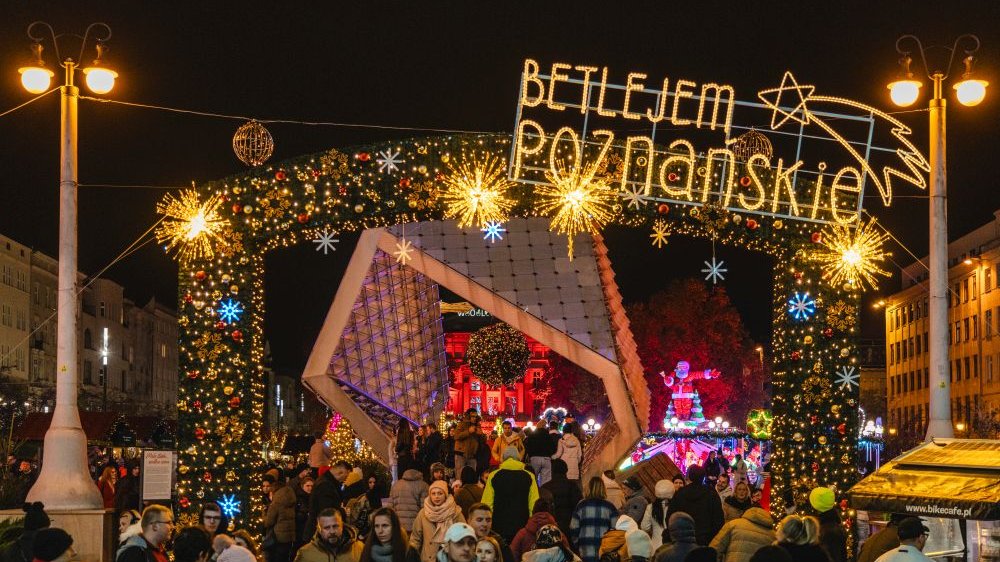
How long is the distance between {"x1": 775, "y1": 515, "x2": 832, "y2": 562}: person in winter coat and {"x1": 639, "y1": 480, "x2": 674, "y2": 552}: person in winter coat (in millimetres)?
4964

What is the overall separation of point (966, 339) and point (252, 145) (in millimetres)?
69318

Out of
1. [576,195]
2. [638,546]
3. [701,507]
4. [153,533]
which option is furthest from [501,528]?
[153,533]

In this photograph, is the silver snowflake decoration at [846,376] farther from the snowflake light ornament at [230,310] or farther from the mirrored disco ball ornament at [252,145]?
the mirrored disco ball ornament at [252,145]

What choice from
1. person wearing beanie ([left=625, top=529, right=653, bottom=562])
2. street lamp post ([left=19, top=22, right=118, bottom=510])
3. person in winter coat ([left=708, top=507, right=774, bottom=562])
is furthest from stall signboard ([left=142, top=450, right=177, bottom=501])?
person wearing beanie ([left=625, top=529, right=653, bottom=562])

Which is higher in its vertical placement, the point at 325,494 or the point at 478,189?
the point at 478,189

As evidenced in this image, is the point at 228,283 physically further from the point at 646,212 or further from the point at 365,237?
the point at 365,237

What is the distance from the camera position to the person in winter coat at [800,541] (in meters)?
10.3

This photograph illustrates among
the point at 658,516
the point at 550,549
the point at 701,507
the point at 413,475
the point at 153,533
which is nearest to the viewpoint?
the point at 153,533

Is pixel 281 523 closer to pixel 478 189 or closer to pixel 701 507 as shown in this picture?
pixel 701 507

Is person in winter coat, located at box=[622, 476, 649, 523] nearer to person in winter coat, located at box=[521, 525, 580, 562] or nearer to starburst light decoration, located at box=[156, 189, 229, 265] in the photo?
person in winter coat, located at box=[521, 525, 580, 562]

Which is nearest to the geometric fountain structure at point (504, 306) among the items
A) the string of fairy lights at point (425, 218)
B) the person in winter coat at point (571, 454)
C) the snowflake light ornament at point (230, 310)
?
the person in winter coat at point (571, 454)

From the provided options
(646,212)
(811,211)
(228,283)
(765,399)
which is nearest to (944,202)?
(811,211)

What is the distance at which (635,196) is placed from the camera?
19.6 m

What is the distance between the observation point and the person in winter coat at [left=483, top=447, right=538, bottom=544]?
15.1m
